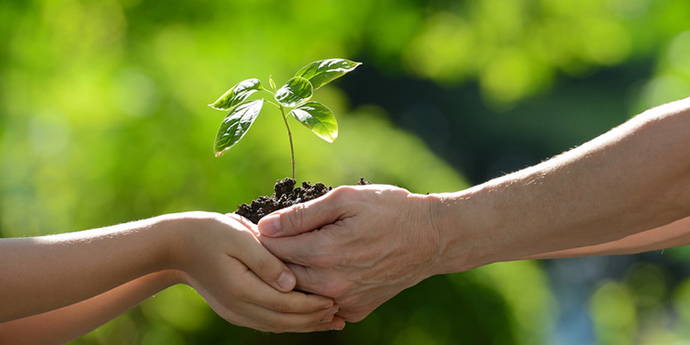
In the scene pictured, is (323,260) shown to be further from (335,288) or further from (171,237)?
(171,237)

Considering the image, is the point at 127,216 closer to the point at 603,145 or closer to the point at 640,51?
the point at 603,145

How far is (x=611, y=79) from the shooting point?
11609 millimetres

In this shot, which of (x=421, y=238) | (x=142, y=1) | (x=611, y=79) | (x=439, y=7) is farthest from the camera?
(x=611, y=79)

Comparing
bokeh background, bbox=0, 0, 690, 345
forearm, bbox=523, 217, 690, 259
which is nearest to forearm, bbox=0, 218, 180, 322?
forearm, bbox=523, 217, 690, 259

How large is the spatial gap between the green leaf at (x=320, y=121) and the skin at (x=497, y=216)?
187mm

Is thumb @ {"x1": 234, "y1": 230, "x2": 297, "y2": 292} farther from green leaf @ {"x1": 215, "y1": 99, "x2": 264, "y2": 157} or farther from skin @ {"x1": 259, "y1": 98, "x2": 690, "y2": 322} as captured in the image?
green leaf @ {"x1": 215, "y1": 99, "x2": 264, "y2": 157}

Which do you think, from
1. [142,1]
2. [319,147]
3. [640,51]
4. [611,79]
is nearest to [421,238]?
[319,147]

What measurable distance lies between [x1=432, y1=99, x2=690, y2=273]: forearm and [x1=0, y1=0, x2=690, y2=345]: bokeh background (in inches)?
80.3

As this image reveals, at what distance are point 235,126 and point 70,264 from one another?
55 cm

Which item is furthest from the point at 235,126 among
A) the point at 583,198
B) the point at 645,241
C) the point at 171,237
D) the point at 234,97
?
the point at 645,241

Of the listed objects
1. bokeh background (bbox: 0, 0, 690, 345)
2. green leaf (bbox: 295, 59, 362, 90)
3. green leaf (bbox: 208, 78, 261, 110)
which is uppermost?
green leaf (bbox: 295, 59, 362, 90)

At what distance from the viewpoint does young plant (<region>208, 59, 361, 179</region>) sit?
2.15m

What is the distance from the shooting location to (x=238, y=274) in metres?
2.18

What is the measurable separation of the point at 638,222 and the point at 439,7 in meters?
6.52
